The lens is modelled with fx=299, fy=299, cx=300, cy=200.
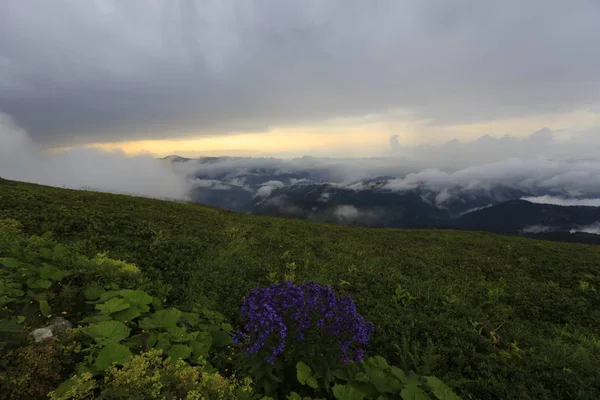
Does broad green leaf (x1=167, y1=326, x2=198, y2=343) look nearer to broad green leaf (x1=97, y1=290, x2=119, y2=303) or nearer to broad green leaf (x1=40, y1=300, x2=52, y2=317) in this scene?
broad green leaf (x1=97, y1=290, x2=119, y2=303)

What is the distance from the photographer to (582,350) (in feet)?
26.3

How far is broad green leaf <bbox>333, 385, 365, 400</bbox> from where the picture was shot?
407cm

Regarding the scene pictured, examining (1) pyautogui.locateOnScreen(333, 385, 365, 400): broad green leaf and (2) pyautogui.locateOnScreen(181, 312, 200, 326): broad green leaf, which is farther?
(2) pyautogui.locateOnScreen(181, 312, 200, 326): broad green leaf

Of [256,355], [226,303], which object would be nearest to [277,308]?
[256,355]

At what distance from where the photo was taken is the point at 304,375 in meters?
4.32

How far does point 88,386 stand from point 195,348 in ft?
5.25

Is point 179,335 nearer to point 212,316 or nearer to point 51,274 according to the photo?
point 212,316

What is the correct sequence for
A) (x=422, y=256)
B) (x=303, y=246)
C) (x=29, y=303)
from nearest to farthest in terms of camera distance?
(x=29, y=303) → (x=303, y=246) → (x=422, y=256)

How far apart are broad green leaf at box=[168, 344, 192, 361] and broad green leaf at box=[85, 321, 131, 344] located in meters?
0.74

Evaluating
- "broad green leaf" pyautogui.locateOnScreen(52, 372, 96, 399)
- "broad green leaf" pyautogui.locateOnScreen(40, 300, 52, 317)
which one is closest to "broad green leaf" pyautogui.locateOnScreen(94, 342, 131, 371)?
"broad green leaf" pyautogui.locateOnScreen(52, 372, 96, 399)

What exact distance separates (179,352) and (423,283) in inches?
405

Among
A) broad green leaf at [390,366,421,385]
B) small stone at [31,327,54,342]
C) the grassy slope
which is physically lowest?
the grassy slope

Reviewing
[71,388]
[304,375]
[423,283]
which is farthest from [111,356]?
[423,283]

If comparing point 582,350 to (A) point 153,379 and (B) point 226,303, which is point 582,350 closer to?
(B) point 226,303
